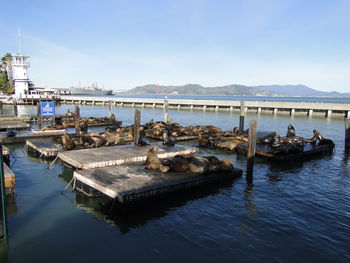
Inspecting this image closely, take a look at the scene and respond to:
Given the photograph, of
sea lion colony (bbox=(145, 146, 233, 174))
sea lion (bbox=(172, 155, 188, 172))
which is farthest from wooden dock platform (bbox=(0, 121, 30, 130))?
sea lion (bbox=(172, 155, 188, 172))

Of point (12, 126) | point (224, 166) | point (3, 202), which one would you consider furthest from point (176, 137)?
point (3, 202)

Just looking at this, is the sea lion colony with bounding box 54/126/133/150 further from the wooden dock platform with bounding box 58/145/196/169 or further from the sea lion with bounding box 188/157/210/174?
the sea lion with bounding box 188/157/210/174

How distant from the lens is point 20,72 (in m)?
53.0

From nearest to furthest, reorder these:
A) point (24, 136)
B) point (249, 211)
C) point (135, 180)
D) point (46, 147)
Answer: point (249, 211) → point (135, 180) → point (46, 147) → point (24, 136)

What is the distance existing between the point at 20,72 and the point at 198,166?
54626 mm

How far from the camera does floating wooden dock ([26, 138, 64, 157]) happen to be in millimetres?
12526

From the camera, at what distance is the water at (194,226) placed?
18.1 feet

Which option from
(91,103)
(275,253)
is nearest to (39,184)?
(275,253)

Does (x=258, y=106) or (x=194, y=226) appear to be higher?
(x=258, y=106)

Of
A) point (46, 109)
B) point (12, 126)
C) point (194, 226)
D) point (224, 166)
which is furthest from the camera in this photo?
point (46, 109)

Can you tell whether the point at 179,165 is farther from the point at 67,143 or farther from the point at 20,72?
the point at 20,72

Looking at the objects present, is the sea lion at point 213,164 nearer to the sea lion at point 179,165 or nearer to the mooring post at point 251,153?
the sea lion at point 179,165

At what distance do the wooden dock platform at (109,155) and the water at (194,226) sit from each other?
941 millimetres

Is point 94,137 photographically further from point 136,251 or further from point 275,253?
point 275,253
